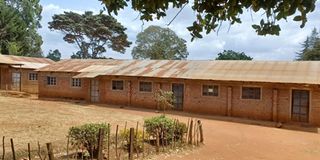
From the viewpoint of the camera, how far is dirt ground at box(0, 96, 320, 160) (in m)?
12.5

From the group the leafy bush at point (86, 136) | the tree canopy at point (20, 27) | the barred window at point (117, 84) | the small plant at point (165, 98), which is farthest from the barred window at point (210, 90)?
the tree canopy at point (20, 27)

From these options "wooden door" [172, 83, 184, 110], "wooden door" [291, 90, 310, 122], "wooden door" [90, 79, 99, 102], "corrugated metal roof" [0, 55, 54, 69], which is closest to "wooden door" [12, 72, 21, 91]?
"corrugated metal roof" [0, 55, 54, 69]

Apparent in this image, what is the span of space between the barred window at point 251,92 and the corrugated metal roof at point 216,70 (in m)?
0.69

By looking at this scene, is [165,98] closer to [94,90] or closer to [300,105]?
[300,105]

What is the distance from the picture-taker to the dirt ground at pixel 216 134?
1250cm

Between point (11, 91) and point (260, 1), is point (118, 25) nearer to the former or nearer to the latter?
point (11, 91)

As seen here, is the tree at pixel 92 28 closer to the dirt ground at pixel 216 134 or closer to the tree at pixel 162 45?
the tree at pixel 162 45

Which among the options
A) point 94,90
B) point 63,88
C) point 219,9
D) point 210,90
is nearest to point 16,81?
point 63,88

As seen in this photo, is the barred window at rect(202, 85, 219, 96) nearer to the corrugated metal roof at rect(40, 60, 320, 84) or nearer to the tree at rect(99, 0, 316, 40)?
the corrugated metal roof at rect(40, 60, 320, 84)

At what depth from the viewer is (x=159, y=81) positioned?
2534cm

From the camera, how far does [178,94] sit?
24984 millimetres

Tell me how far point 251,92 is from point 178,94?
5227 millimetres

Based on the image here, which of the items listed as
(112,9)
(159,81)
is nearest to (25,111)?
(159,81)

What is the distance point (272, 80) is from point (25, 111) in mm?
14925
